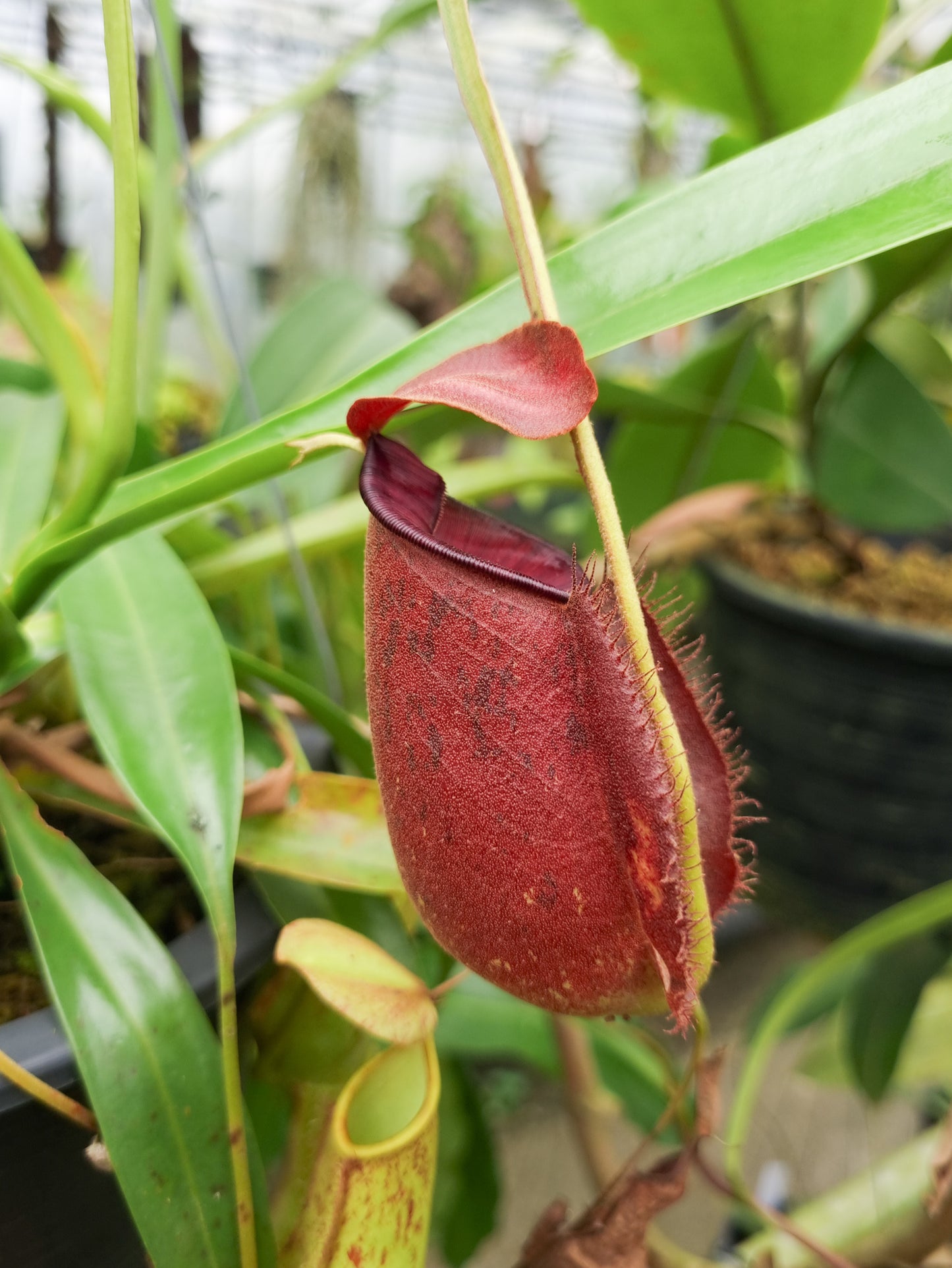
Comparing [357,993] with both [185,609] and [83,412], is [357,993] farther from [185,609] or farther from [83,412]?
[83,412]

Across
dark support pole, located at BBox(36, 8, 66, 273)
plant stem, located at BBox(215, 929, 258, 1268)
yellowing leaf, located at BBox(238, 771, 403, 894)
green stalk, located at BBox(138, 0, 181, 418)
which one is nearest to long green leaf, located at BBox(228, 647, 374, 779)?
yellowing leaf, located at BBox(238, 771, 403, 894)

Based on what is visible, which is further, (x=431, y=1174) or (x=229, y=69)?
(x=229, y=69)

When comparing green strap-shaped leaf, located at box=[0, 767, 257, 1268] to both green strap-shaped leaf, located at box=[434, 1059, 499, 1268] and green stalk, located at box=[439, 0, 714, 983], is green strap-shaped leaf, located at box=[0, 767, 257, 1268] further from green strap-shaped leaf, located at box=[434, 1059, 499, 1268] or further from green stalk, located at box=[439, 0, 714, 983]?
green strap-shaped leaf, located at box=[434, 1059, 499, 1268]

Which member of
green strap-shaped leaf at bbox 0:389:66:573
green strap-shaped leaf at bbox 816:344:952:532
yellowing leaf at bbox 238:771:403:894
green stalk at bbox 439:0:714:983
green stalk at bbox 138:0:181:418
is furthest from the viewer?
green strap-shaped leaf at bbox 816:344:952:532

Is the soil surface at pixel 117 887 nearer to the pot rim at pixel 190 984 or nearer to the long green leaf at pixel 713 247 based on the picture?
the pot rim at pixel 190 984

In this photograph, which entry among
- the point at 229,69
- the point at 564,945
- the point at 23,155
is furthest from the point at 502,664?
the point at 23,155

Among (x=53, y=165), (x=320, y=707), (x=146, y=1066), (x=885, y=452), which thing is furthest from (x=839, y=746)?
(x=53, y=165)
